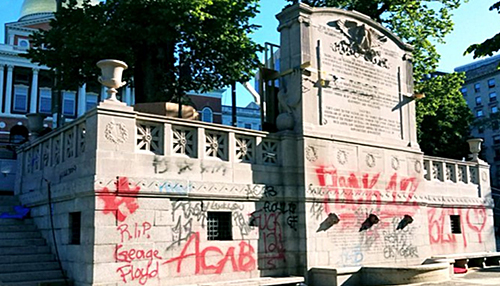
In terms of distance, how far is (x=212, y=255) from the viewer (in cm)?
1180

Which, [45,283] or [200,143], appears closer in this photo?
[45,283]

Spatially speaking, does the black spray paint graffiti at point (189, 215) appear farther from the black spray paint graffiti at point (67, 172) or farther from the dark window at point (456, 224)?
the dark window at point (456, 224)

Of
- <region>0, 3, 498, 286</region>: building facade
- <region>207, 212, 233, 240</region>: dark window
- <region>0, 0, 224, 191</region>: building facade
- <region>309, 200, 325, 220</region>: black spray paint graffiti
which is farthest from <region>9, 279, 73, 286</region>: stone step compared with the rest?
<region>0, 0, 224, 191</region>: building facade

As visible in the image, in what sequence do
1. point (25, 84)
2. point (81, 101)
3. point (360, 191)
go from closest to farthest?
point (360, 191) < point (81, 101) < point (25, 84)

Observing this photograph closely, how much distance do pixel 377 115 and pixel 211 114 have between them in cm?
5001

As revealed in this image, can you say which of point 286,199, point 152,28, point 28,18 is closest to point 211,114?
point 28,18

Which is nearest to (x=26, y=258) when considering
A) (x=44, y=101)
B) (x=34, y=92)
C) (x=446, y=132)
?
(x=446, y=132)

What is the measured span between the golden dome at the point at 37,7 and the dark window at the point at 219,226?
2259 inches

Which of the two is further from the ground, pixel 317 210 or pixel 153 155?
pixel 153 155

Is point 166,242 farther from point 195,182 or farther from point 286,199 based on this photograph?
point 286,199

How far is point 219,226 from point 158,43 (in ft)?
33.6

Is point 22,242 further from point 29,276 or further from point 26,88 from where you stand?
point 26,88

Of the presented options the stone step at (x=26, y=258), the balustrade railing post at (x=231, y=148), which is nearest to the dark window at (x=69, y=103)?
the stone step at (x=26, y=258)

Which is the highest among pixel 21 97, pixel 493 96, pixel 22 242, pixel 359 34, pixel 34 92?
pixel 493 96
